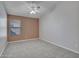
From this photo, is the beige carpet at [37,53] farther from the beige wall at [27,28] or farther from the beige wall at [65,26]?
the beige wall at [27,28]

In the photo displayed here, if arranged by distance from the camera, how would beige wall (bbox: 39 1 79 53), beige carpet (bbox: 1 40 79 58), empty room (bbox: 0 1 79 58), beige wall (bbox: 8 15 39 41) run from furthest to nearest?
beige wall (bbox: 8 15 39 41) → beige wall (bbox: 39 1 79 53) → empty room (bbox: 0 1 79 58) → beige carpet (bbox: 1 40 79 58)

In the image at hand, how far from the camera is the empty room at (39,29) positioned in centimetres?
348

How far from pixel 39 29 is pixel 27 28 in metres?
1.13

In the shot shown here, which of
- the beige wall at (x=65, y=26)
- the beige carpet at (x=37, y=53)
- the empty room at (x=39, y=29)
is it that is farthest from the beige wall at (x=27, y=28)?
the beige carpet at (x=37, y=53)

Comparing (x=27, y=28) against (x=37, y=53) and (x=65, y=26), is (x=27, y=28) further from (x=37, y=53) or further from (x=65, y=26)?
(x=37, y=53)

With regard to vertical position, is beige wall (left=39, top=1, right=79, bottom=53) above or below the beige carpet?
above

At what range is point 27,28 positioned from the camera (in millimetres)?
7012

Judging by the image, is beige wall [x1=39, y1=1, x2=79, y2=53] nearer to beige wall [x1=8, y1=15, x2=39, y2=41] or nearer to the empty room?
the empty room

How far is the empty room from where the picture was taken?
3.48 m

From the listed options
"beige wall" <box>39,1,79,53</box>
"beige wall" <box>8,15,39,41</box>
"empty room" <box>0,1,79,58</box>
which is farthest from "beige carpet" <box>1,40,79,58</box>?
"beige wall" <box>8,15,39,41</box>

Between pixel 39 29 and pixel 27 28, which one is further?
pixel 39 29

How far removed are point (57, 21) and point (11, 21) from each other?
10.8 feet

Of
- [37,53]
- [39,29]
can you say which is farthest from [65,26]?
[39,29]

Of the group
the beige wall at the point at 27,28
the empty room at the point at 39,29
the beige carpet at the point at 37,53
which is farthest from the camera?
the beige wall at the point at 27,28
